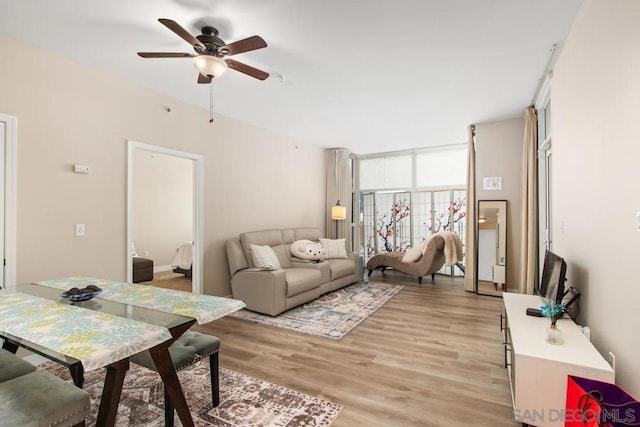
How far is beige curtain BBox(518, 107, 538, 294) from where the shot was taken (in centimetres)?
399

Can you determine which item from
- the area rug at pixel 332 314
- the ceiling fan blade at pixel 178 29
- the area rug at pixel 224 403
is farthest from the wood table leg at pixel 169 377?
the ceiling fan blade at pixel 178 29

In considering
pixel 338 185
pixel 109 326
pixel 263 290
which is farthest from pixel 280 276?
pixel 338 185

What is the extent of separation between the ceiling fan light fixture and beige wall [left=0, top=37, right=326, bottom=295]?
1451mm

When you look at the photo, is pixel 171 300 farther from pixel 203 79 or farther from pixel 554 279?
pixel 554 279

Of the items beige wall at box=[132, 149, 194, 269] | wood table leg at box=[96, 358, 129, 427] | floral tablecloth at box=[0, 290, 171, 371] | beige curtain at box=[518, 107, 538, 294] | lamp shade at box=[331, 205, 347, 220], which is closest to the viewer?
floral tablecloth at box=[0, 290, 171, 371]

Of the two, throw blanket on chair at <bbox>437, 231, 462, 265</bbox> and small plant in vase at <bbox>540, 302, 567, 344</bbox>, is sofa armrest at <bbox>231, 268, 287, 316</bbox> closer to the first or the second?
small plant in vase at <bbox>540, 302, 567, 344</bbox>

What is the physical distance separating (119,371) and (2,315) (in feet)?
2.30

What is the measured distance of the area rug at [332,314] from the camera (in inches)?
130

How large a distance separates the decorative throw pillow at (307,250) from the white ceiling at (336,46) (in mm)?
2066

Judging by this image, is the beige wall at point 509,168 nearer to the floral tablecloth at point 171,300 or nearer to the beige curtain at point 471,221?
the beige curtain at point 471,221

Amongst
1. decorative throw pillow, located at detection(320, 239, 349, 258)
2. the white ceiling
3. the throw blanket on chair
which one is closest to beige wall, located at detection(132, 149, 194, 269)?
the white ceiling

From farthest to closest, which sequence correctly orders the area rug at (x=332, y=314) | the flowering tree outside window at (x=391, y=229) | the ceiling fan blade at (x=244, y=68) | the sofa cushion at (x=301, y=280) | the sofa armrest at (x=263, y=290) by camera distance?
the flowering tree outside window at (x=391, y=229)
the sofa cushion at (x=301, y=280)
the sofa armrest at (x=263, y=290)
the area rug at (x=332, y=314)
the ceiling fan blade at (x=244, y=68)

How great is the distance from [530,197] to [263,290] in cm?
371

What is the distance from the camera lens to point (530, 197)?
13.3ft
